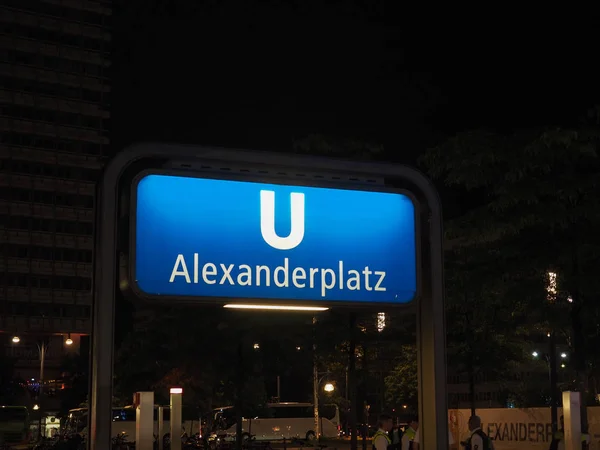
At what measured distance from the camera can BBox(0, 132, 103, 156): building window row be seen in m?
103

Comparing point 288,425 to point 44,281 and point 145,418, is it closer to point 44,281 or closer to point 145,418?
point 44,281

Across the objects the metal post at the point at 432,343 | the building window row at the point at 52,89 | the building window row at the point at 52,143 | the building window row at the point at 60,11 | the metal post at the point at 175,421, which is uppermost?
the building window row at the point at 60,11

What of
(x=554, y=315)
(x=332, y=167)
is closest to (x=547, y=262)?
(x=554, y=315)

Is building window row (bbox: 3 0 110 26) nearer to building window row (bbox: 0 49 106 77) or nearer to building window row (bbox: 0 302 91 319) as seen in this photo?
building window row (bbox: 0 49 106 77)

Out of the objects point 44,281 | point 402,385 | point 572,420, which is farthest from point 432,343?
Result: point 44,281

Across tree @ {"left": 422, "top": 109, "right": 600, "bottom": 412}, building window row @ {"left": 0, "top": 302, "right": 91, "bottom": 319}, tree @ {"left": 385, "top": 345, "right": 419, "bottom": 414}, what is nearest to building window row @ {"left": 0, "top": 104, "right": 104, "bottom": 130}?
building window row @ {"left": 0, "top": 302, "right": 91, "bottom": 319}

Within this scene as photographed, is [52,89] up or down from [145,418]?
up

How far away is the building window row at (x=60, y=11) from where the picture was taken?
105500mm

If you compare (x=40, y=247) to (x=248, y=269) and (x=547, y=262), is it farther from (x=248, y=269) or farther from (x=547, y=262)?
(x=248, y=269)

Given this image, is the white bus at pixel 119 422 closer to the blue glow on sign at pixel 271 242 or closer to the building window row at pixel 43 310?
the building window row at pixel 43 310

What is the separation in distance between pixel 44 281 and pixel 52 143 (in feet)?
48.3

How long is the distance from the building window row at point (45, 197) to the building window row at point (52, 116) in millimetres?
7663

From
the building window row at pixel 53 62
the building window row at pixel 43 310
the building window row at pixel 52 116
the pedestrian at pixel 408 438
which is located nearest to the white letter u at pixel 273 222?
the pedestrian at pixel 408 438

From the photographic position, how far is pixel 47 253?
4156 inches
